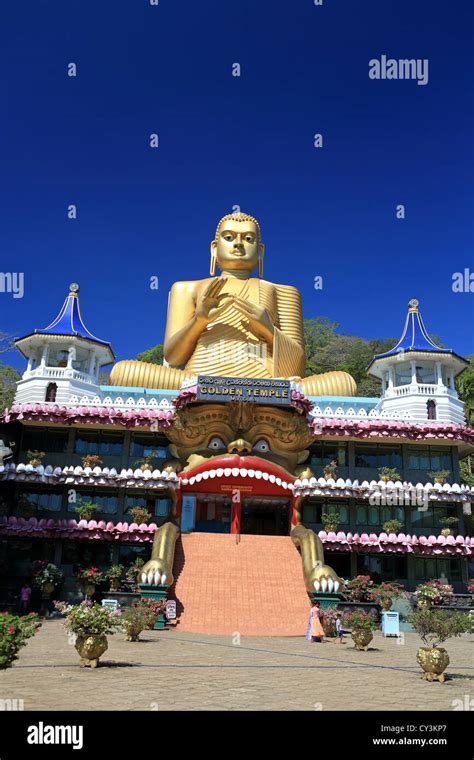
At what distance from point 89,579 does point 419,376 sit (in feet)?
62.6

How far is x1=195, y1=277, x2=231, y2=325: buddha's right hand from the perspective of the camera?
1095 inches

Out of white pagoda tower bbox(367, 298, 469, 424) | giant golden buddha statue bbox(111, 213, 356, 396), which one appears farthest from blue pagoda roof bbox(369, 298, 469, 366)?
giant golden buddha statue bbox(111, 213, 356, 396)

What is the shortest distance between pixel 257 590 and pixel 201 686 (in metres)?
11.9

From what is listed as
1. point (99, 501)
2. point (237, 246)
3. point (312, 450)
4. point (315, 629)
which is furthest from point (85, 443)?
point (315, 629)

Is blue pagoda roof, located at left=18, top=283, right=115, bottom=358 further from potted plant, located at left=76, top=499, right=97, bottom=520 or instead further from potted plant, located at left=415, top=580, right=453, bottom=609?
potted plant, located at left=415, top=580, right=453, bottom=609

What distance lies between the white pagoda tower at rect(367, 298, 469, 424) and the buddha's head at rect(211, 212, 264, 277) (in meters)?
8.17

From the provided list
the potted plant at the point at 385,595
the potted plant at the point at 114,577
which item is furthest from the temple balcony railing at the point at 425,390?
the potted plant at the point at 114,577

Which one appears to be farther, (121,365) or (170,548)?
(121,365)

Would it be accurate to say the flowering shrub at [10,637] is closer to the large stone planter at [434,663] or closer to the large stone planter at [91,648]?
the large stone planter at [91,648]

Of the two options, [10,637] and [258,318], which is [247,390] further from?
[10,637]
